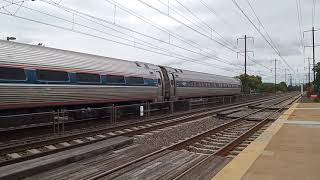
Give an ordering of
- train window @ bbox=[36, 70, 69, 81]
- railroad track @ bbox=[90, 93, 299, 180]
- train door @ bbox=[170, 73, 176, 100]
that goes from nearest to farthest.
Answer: railroad track @ bbox=[90, 93, 299, 180], train window @ bbox=[36, 70, 69, 81], train door @ bbox=[170, 73, 176, 100]

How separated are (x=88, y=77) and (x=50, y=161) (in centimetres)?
1103

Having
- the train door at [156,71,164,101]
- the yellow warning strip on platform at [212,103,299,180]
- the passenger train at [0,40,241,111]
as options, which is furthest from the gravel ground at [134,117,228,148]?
the train door at [156,71,164,101]

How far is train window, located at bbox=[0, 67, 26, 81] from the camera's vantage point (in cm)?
1525

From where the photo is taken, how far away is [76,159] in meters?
10.6

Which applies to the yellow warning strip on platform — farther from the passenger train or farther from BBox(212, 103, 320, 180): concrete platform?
the passenger train

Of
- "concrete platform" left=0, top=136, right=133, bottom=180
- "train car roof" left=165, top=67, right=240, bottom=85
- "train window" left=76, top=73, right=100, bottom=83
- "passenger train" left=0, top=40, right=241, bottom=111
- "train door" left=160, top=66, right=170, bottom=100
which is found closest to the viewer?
"concrete platform" left=0, top=136, right=133, bottom=180

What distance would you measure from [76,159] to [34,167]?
1.53 m

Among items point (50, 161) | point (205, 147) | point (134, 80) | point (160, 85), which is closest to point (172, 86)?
point (160, 85)

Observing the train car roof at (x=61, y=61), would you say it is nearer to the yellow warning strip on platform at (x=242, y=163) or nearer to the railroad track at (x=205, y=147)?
the railroad track at (x=205, y=147)

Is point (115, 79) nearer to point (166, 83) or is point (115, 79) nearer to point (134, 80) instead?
point (134, 80)

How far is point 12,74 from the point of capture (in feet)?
51.4

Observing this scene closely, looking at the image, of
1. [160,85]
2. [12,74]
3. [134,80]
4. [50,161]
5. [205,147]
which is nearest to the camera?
[50,161]

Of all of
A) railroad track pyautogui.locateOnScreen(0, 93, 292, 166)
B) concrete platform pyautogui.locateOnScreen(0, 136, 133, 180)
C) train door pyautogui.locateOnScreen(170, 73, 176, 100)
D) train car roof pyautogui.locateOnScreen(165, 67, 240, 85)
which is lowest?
railroad track pyautogui.locateOnScreen(0, 93, 292, 166)

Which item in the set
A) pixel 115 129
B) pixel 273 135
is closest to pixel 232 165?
pixel 273 135
